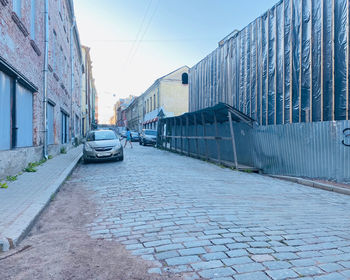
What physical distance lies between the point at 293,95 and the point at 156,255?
320 inches

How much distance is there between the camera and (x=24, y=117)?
8.98 metres

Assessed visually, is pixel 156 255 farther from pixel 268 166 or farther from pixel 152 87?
pixel 152 87

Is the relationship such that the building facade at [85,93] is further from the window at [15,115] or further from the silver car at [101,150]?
the window at [15,115]

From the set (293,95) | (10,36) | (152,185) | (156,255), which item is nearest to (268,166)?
(293,95)

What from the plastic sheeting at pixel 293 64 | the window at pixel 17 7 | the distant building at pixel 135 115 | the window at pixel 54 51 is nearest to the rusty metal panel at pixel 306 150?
the plastic sheeting at pixel 293 64

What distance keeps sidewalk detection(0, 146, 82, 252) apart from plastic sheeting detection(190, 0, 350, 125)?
7455mm

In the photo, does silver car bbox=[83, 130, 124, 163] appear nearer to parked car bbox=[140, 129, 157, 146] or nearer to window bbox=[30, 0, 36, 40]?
window bbox=[30, 0, 36, 40]

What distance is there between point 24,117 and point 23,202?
501 cm

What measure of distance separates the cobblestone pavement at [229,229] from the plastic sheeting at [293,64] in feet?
10.1

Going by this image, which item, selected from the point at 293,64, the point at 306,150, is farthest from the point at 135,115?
the point at 306,150

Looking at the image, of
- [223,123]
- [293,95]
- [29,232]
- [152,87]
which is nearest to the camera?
[29,232]

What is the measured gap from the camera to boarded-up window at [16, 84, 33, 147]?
27.2 feet

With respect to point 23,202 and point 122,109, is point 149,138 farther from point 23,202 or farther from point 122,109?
point 122,109

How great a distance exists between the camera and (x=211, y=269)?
2.59 metres
